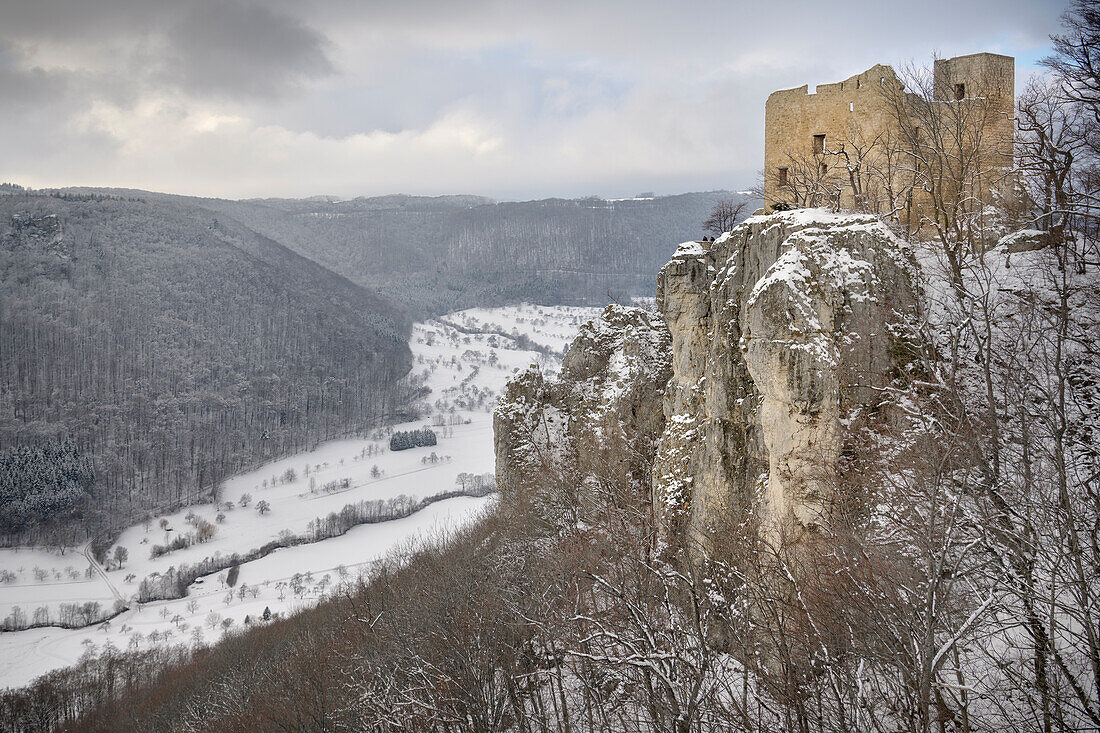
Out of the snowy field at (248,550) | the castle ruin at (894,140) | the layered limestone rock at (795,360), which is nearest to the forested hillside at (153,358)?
the snowy field at (248,550)

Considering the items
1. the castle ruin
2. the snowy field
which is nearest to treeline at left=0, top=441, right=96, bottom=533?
the snowy field

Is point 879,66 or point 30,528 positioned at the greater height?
point 879,66

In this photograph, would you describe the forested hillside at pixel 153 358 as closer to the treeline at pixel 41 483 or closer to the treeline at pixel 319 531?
the treeline at pixel 41 483

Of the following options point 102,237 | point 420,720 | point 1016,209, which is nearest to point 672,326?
point 1016,209

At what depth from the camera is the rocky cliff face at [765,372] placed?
15.9m

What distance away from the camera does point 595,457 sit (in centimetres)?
2741

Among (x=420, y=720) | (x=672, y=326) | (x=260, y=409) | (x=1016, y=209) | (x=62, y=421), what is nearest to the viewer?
(x=420, y=720)

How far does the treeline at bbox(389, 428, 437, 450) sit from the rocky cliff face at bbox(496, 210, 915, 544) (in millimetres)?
96783

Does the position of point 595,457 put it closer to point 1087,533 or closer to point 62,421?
point 1087,533

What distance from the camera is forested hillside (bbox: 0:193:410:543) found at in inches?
4136

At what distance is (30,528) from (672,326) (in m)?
98.4

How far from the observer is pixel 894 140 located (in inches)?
870

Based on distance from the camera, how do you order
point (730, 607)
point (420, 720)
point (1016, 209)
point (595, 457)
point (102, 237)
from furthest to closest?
point (102, 237) → point (595, 457) → point (1016, 209) → point (420, 720) → point (730, 607)

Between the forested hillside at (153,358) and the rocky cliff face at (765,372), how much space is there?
9272 cm
